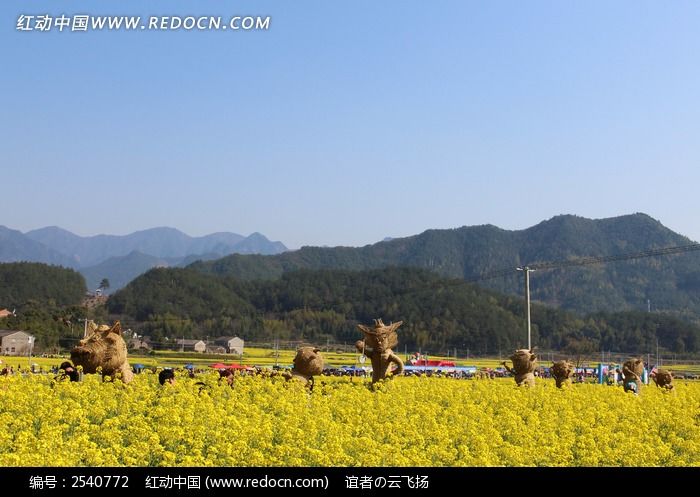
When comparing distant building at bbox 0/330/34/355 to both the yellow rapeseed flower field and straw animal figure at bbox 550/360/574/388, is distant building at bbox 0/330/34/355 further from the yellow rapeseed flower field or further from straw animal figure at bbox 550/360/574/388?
the yellow rapeseed flower field

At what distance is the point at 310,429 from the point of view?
8.82 meters

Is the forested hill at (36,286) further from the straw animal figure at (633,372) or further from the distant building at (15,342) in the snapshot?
the straw animal figure at (633,372)

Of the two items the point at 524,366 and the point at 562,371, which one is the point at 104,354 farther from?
the point at 562,371

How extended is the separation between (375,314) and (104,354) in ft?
329

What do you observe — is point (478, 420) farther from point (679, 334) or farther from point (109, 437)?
point (679, 334)

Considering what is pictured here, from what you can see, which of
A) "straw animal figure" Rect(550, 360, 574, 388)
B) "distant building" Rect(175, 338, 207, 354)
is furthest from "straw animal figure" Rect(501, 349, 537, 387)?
"distant building" Rect(175, 338, 207, 354)

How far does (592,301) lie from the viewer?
174m

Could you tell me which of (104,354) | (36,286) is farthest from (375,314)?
(104,354)

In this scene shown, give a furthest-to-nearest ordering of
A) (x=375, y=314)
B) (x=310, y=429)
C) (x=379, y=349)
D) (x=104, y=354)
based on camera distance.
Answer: (x=375, y=314) < (x=379, y=349) < (x=104, y=354) < (x=310, y=429)

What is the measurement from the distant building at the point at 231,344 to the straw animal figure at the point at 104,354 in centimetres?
6663

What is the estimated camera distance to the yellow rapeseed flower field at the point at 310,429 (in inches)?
307

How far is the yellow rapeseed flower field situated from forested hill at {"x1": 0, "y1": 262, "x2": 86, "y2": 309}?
324ft

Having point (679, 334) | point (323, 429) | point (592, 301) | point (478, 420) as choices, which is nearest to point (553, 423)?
point (478, 420)
